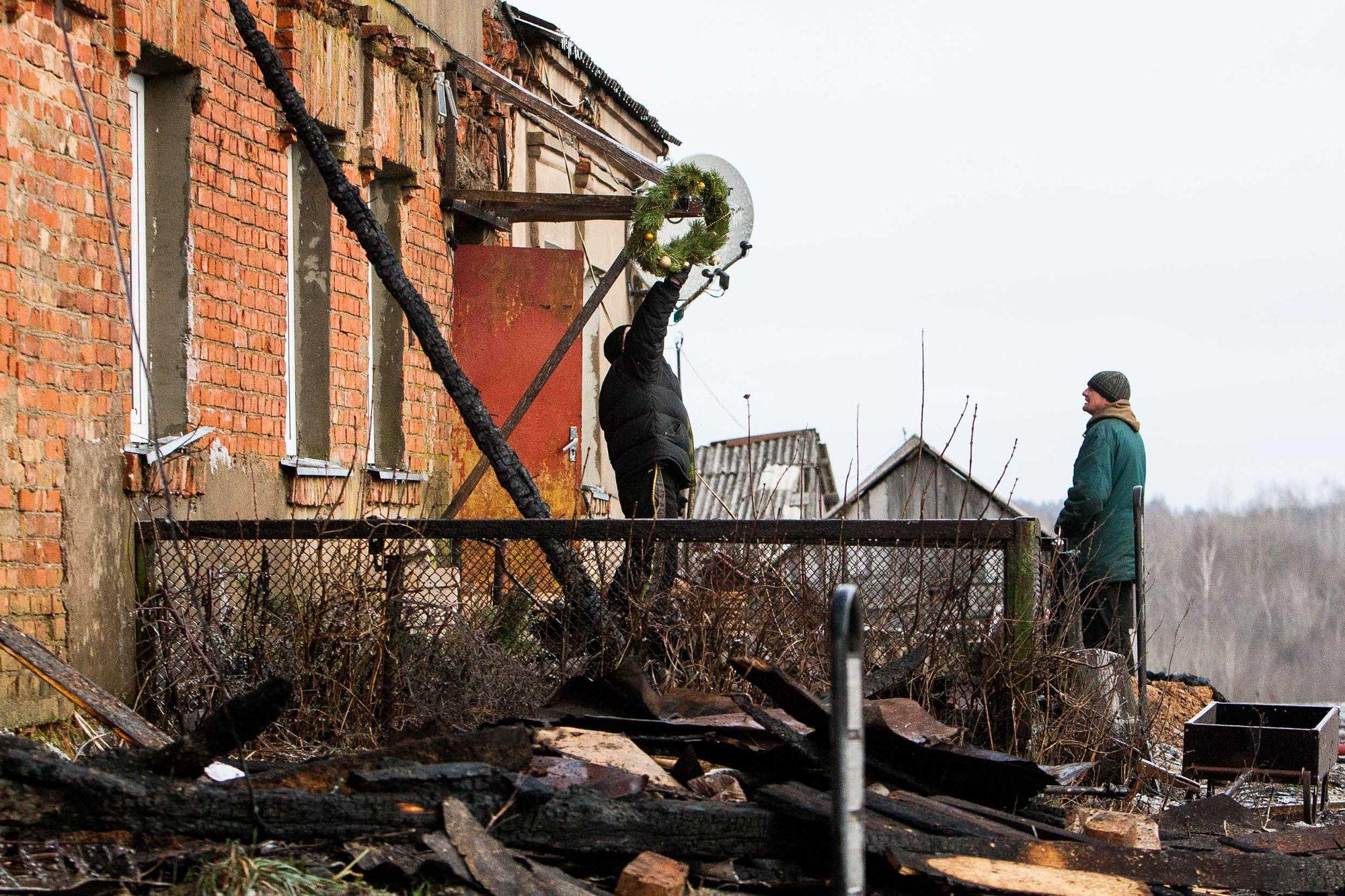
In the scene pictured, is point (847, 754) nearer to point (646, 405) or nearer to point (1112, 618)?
point (646, 405)

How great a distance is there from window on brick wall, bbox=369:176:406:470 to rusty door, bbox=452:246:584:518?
0.76 metres

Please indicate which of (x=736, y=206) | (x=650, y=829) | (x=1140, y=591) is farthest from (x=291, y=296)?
(x=650, y=829)

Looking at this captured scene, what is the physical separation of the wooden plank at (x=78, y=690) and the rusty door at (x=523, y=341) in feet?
19.4

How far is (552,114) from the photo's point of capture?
9.99m

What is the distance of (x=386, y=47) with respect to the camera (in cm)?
906

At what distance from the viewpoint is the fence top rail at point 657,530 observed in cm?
544

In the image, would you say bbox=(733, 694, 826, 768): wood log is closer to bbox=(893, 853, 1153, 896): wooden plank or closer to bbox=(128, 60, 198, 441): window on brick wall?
bbox=(893, 853, 1153, 896): wooden plank

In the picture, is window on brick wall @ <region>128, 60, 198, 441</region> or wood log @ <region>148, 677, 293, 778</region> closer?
wood log @ <region>148, 677, 293, 778</region>

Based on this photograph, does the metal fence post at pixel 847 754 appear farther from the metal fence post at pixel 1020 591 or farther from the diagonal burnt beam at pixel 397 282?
the diagonal burnt beam at pixel 397 282

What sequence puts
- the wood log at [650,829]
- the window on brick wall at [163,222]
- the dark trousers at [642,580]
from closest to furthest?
the wood log at [650,829] < the dark trousers at [642,580] < the window on brick wall at [163,222]

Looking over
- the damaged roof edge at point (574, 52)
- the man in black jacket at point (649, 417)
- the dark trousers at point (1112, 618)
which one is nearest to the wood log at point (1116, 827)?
the dark trousers at point (1112, 618)

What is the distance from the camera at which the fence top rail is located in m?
5.44

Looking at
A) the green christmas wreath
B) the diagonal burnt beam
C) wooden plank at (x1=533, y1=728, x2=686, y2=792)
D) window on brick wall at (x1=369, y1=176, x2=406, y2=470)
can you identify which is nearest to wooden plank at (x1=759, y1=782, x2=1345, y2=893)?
wooden plank at (x1=533, y1=728, x2=686, y2=792)

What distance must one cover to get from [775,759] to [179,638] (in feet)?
9.00
